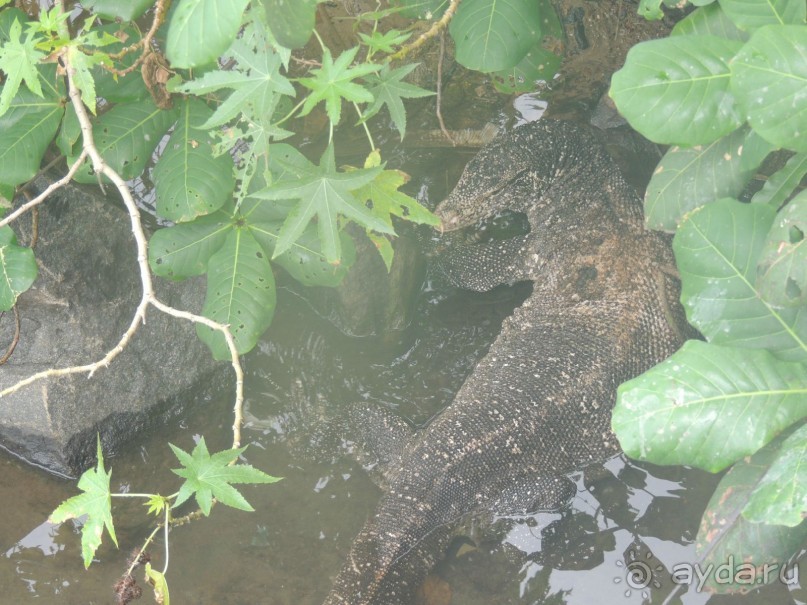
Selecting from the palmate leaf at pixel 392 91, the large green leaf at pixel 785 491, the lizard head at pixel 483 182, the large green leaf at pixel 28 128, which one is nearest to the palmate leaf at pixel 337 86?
the palmate leaf at pixel 392 91

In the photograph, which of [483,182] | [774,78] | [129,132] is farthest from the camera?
[483,182]

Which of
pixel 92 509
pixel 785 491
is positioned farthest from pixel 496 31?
pixel 92 509

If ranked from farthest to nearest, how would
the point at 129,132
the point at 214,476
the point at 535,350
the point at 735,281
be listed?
the point at 535,350, the point at 129,132, the point at 735,281, the point at 214,476

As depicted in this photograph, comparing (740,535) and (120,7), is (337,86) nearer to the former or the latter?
(120,7)

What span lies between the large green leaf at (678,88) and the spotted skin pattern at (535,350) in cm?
200

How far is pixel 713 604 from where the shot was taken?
3635 mm

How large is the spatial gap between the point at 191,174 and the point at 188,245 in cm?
29

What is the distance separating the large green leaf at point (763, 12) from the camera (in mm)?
2357

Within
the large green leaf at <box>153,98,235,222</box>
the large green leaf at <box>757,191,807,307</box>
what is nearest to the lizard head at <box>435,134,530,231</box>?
the large green leaf at <box>153,98,235,222</box>

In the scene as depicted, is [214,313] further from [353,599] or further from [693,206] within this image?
[693,206]

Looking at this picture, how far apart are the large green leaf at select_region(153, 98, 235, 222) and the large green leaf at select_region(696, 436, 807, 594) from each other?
83.7 inches

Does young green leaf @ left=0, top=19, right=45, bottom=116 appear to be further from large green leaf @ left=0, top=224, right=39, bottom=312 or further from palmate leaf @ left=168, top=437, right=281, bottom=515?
palmate leaf @ left=168, top=437, right=281, bottom=515

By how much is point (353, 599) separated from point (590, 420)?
148 cm

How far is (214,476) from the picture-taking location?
2426mm
